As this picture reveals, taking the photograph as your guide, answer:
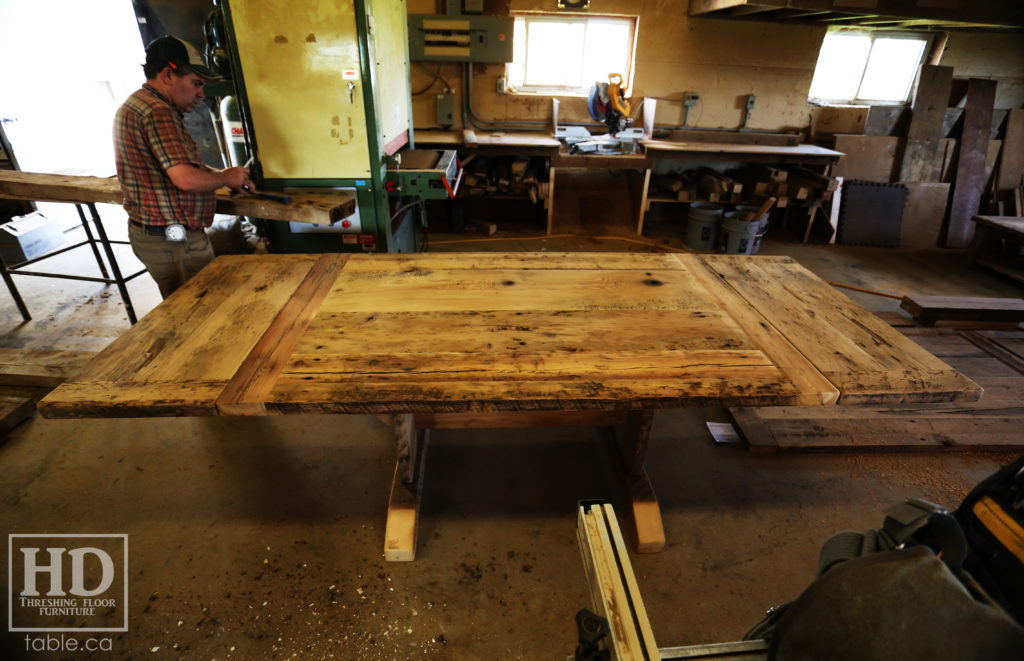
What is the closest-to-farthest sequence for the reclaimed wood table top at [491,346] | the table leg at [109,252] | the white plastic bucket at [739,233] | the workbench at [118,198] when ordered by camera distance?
the reclaimed wood table top at [491,346] < the workbench at [118,198] < the table leg at [109,252] < the white plastic bucket at [739,233]

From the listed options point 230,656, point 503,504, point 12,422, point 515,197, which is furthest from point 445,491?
point 515,197

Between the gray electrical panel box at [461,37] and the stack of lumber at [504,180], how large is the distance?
0.91 meters

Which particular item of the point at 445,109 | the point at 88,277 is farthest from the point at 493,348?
the point at 445,109

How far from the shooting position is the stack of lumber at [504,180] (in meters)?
4.68

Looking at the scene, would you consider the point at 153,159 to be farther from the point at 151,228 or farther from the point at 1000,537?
the point at 1000,537

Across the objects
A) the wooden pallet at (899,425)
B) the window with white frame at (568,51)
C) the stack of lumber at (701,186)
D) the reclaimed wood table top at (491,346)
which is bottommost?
the wooden pallet at (899,425)

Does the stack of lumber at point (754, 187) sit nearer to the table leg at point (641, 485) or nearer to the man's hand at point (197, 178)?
the table leg at point (641, 485)

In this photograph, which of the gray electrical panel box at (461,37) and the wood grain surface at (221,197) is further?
the gray electrical panel box at (461,37)

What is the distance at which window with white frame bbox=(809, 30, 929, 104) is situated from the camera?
496 centimetres

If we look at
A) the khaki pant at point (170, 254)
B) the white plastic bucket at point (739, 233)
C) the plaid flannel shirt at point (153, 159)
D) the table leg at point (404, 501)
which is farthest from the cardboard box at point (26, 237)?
the white plastic bucket at point (739, 233)

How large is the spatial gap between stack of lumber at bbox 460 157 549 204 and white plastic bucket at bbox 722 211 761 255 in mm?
1686

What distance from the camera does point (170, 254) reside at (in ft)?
7.13

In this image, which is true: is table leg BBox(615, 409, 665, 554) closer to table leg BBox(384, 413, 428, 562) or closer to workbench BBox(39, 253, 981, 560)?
workbench BBox(39, 253, 981, 560)

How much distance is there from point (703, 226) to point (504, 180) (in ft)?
6.31
